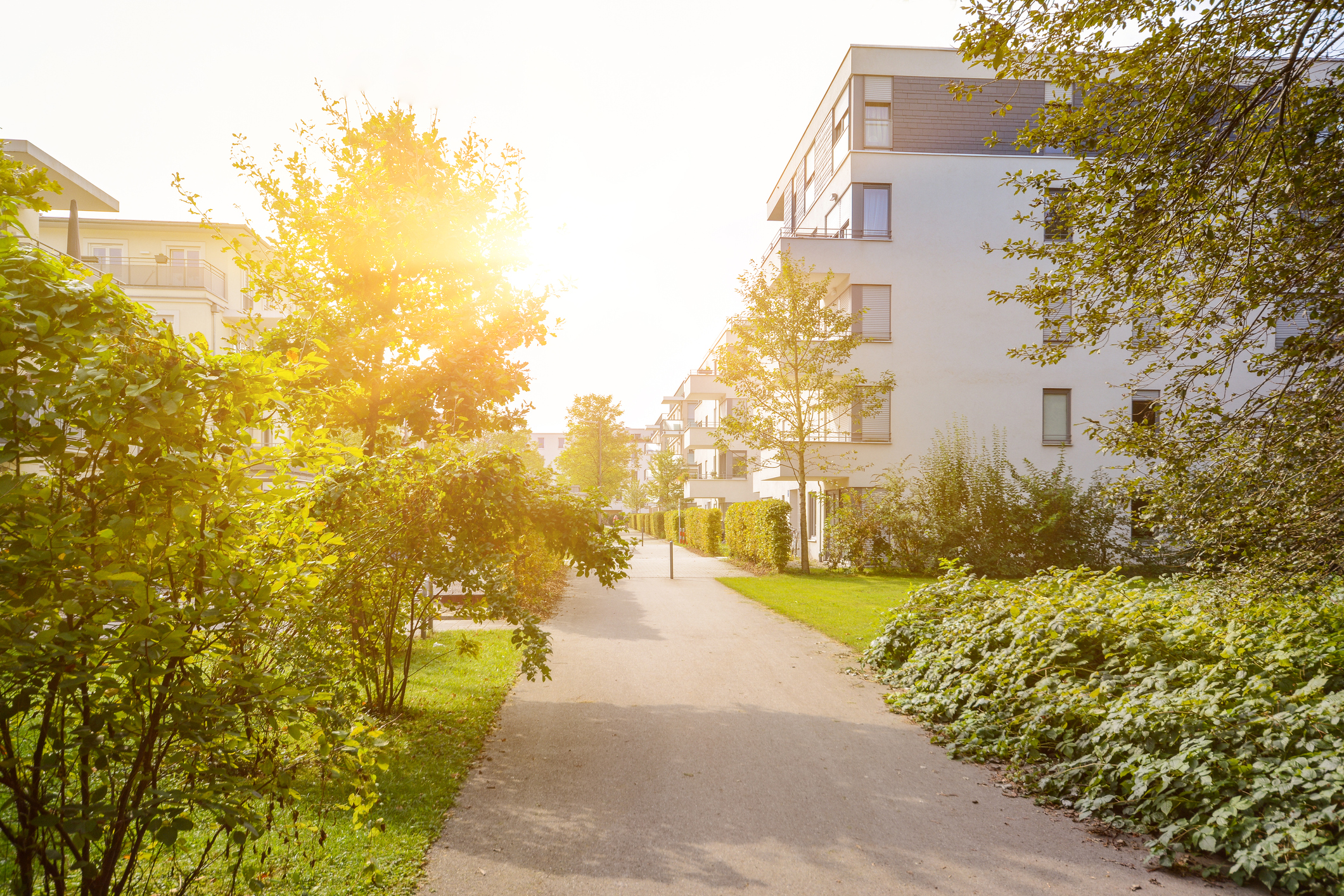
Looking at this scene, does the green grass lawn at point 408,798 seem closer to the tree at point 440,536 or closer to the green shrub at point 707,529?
the tree at point 440,536

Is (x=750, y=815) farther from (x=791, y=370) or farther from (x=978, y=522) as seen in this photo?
(x=791, y=370)

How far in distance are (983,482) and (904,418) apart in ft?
13.9

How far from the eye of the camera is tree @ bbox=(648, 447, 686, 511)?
189 ft

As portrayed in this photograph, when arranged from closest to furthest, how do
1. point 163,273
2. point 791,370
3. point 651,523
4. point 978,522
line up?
point 978,522, point 791,370, point 163,273, point 651,523

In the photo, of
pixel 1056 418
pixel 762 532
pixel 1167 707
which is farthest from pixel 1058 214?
pixel 1056 418

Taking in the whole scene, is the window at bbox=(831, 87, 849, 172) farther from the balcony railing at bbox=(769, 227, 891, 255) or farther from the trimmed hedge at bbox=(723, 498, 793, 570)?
the trimmed hedge at bbox=(723, 498, 793, 570)

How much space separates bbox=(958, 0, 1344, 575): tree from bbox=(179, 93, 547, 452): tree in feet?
16.4

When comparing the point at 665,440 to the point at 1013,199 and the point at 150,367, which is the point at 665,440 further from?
the point at 150,367

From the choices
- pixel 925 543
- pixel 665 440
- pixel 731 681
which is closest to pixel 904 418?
pixel 925 543

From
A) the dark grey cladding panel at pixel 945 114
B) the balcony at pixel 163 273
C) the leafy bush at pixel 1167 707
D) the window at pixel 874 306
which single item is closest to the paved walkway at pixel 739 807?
the leafy bush at pixel 1167 707

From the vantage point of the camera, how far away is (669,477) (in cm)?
5834

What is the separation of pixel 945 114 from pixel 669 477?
121 feet

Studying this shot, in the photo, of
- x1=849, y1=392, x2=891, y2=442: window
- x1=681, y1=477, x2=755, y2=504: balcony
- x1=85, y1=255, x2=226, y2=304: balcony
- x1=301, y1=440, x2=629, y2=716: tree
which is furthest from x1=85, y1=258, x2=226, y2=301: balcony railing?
x1=301, y1=440, x2=629, y2=716: tree

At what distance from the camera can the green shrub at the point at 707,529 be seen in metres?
32.6
